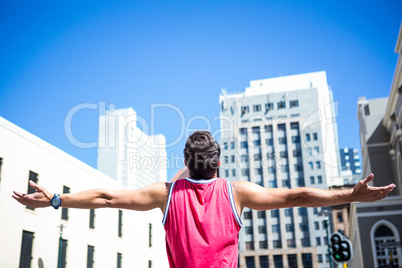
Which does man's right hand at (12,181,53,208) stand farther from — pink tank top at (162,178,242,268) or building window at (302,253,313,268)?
building window at (302,253,313,268)

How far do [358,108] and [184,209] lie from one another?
1695 inches

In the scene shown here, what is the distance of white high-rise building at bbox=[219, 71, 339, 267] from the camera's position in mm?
92625

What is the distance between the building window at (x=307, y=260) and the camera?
9062cm

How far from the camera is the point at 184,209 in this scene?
3188 mm

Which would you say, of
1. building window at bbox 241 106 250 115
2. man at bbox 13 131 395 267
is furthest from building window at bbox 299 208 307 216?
man at bbox 13 131 395 267

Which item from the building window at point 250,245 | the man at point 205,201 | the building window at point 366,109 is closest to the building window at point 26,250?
the man at point 205,201

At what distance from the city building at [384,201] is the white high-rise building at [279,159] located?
5716 cm

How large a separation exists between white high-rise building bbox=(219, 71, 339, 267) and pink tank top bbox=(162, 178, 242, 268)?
92536mm

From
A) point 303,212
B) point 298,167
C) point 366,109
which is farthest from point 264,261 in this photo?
point 366,109

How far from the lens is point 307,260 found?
9094 cm

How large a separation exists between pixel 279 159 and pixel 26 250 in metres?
83.6

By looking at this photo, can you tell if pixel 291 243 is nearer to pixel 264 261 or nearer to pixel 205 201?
pixel 264 261

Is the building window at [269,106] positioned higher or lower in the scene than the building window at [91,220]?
higher

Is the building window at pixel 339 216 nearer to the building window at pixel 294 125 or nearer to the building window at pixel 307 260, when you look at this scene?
the building window at pixel 307 260
